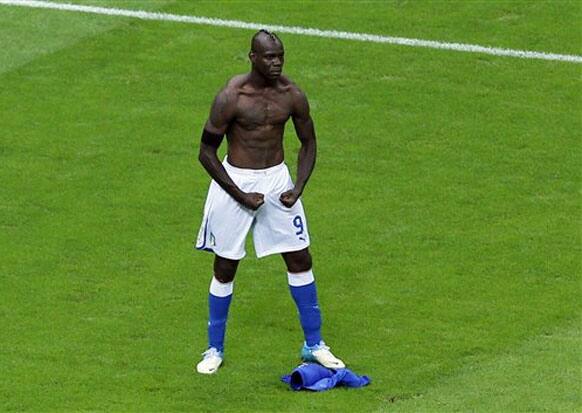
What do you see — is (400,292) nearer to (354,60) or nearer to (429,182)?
(429,182)

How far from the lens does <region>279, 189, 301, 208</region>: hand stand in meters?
14.3

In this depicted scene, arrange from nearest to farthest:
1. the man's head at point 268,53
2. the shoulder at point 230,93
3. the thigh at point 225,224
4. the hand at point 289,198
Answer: the man's head at point 268,53, the shoulder at point 230,93, the hand at point 289,198, the thigh at point 225,224

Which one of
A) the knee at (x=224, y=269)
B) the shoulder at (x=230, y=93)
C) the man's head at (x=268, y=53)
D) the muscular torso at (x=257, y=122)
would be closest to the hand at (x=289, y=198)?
the muscular torso at (x=257, y=122)

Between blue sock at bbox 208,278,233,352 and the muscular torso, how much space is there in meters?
1.01

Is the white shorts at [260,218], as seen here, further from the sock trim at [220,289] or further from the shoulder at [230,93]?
the shoulder at [230,93]

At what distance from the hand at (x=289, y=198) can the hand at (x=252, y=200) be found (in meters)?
0.16

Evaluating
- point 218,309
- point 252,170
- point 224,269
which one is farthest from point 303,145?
point 218,309

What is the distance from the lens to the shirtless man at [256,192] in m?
14.2

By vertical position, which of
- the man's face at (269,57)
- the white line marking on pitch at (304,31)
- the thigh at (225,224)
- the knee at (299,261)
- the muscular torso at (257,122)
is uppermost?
the man's face at (269,57)

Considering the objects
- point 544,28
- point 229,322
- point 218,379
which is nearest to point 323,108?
point 544,28

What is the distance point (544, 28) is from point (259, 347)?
324 inches

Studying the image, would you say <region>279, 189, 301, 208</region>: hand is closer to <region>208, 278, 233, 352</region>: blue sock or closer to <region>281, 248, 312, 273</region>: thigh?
<region>281, 248, 312, 273</region>: thigh

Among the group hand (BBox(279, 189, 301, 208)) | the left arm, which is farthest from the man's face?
hand (BBox(279, 189, 301, 208))

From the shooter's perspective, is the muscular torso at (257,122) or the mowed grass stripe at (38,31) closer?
the muscular torso at (257,122)
